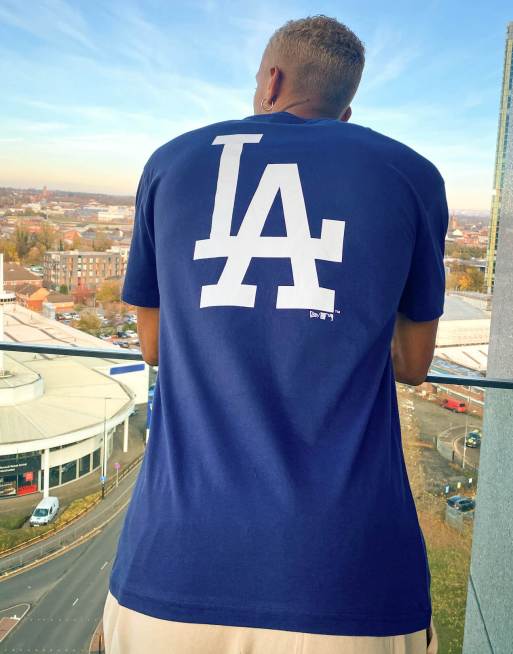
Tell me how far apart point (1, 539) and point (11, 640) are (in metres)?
0.27

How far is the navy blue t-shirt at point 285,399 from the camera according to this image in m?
0.71

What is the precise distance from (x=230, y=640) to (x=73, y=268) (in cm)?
232

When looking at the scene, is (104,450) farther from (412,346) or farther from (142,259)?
(412,346)

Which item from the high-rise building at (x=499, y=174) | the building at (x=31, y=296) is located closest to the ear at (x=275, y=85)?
the high-rise building at (x=499, y=174)

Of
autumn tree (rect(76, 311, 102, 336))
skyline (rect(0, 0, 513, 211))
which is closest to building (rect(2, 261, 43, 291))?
autumn tree (rect(76, 311, 102, 336))

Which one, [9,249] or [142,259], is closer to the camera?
[142,259]

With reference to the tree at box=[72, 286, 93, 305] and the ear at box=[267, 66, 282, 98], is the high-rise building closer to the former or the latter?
the ear at box=[267, 66, 282, 98]

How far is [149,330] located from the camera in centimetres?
102

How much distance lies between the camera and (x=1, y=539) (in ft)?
5.89

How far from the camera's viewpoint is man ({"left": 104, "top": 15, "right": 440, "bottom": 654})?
713 mm

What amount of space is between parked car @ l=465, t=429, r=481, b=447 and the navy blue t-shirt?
3.57 ft

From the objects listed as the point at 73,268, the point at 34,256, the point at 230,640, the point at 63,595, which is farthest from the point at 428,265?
the point at 34,256

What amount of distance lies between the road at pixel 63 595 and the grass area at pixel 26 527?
9 centimetres

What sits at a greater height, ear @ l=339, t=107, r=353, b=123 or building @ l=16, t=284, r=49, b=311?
ear @ l=339, t=107, r=353, b=123
